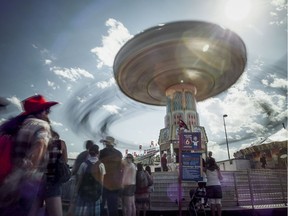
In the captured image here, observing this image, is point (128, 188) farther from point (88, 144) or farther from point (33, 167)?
point (33, 167)

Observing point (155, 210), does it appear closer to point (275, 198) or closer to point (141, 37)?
point (275, 198)

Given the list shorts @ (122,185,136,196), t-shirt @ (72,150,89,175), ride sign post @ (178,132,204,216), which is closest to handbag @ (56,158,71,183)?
t-shirt @ (72,150,89,175)

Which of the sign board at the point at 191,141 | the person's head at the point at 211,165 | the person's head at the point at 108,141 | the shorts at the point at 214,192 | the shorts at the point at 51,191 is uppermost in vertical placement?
the sign board at the point at 191,141

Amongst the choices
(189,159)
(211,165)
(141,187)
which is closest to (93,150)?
(141,187)

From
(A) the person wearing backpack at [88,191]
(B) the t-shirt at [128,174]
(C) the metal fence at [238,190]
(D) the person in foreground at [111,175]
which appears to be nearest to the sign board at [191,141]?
(B) the t-shirt at [128,174]

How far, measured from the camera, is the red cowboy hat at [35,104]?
2.42m

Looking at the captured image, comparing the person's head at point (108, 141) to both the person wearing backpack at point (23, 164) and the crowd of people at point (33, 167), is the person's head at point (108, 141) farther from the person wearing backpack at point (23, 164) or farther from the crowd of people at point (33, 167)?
the person wearing backpack at point (23, 164)

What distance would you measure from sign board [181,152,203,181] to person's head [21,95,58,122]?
5183 mm

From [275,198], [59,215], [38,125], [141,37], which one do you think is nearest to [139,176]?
[59,215]

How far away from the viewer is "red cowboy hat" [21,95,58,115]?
2418mm

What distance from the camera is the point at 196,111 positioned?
2470 centimetres

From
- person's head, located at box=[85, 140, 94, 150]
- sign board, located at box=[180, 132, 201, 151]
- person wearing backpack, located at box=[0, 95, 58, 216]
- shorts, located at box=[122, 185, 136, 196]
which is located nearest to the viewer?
person wearing backpack, located at box=[0, 95, 58, 216]

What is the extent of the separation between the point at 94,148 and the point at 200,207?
4785 mm

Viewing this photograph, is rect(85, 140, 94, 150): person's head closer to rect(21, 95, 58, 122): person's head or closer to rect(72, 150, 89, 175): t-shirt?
rect(72, 150, 89, 175): t-shirt
